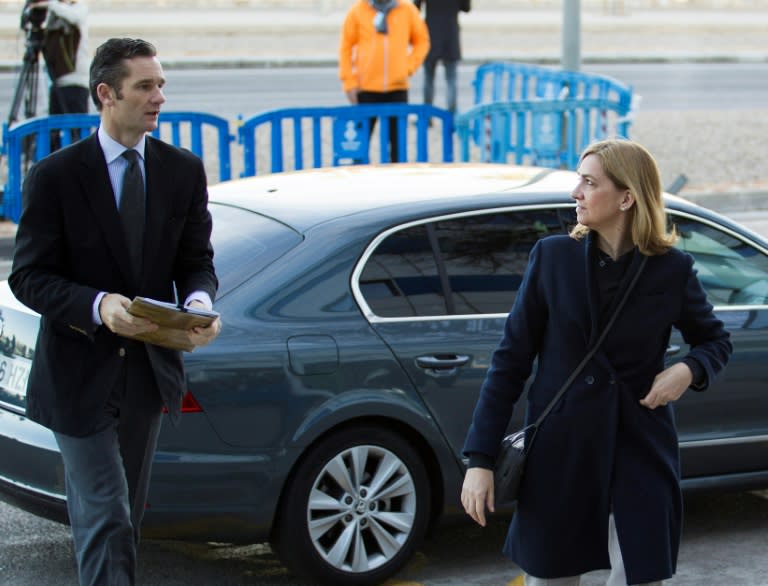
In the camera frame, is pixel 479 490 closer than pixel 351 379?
Yes

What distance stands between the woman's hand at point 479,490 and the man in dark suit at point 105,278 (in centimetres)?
81

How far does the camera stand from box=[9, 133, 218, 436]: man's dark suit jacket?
3861mm

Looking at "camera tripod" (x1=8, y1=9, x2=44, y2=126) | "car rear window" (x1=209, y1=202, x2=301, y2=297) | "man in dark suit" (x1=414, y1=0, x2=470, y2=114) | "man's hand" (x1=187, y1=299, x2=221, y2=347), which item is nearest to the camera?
"man's hand" (x1=187, y1=299, x2=221, y2=347)

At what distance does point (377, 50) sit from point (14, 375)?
8.13 m

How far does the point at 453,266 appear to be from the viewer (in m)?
5.52

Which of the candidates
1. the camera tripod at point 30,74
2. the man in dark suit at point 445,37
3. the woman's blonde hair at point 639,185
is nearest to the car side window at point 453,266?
the woman's blonde hair at point 639,185

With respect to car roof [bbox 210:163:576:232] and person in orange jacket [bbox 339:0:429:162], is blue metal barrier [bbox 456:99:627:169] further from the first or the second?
car roof [bbox 210:163:576:232]

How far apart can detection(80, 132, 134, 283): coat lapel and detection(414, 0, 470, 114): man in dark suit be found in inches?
523

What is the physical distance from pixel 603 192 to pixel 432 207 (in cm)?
190

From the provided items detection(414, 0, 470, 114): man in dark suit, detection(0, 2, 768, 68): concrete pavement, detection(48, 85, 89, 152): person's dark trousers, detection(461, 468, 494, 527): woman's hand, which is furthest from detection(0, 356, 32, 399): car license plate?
detection(0, 2, 768, 68): concrete pavement

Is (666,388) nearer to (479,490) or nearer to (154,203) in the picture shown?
(479,490)

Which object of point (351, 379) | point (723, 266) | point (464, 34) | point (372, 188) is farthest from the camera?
point (464, 34)

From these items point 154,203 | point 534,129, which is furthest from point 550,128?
point 154,203

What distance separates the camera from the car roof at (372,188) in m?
5.60
